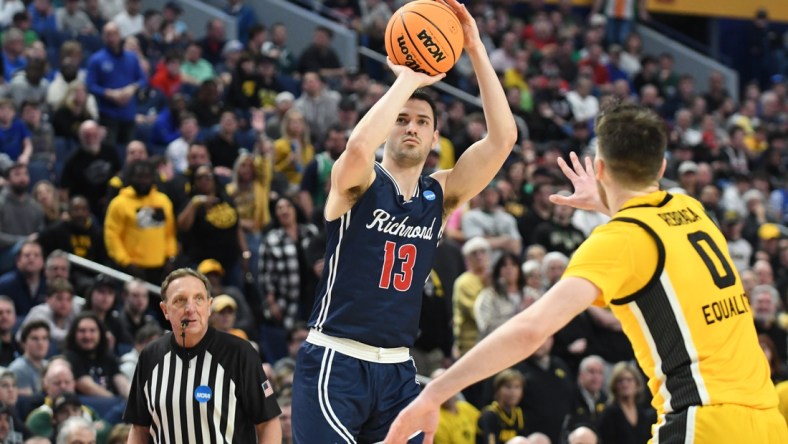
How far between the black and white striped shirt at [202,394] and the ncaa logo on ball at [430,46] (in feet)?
6.05

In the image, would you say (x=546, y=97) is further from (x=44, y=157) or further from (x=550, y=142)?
(x=44, y=157)

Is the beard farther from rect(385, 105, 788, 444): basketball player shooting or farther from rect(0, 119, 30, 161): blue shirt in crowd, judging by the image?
rect(0, 119, 30, 161): blue shirt in crowd

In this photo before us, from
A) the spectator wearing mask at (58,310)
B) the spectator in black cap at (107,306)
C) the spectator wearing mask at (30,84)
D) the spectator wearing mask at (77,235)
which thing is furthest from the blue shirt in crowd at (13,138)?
the spectator wearing mask at (58,310)

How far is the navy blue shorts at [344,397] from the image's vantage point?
597 centimetres

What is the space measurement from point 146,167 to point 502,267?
3755mm

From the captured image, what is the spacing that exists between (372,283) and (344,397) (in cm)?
56

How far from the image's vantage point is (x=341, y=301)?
20.1 feet

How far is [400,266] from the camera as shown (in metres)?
6.17

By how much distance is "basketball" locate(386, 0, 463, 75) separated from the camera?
609 centimetres

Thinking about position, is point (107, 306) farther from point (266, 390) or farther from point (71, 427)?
point (266, 390)

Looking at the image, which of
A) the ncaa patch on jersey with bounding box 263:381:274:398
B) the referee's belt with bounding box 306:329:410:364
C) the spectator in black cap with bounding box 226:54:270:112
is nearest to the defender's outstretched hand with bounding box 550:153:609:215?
the referee's belt with bounding box 306:329:410:364

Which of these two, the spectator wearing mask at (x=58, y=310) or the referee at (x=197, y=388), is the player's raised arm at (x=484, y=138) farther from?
the spectator wearing mask at (x=58, y=310)

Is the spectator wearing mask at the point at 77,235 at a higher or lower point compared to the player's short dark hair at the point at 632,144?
lower

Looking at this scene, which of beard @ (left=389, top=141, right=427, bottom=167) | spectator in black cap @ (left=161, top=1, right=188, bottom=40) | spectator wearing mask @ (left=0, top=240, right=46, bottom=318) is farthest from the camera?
spectator in black cap @ (left=161, top=1, right=188, bottom=40)
